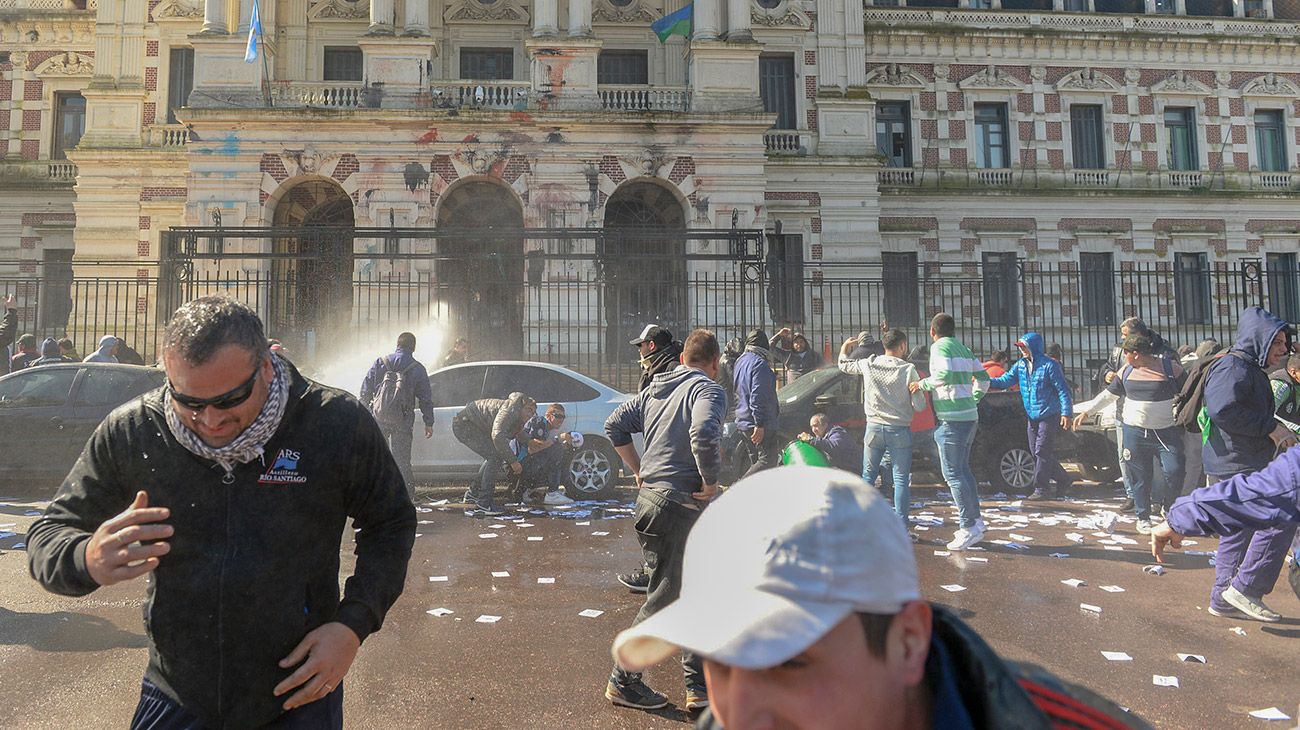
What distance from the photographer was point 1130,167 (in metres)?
27.4

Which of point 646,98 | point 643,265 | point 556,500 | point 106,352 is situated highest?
point 646,98

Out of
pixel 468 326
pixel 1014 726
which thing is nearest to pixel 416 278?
pixel 468 326

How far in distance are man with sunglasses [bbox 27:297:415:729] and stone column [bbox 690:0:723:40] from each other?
65.2ft

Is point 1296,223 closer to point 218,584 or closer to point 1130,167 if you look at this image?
point 1130,167

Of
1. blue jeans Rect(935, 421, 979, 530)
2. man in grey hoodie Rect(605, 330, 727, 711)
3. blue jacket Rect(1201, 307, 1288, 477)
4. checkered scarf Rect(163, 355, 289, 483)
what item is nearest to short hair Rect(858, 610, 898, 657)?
checkered scarf Rect(163, 355, 289, 483)

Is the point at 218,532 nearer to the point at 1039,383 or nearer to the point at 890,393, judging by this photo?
the point at 890,393

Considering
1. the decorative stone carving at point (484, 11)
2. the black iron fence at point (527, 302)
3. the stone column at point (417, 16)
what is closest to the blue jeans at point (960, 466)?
the black iron fence at point (527, 302)

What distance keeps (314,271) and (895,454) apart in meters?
14.6

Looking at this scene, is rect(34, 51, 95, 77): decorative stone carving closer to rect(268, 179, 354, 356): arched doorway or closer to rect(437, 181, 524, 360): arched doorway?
rect(268, 179, 354, 356): arched doorway

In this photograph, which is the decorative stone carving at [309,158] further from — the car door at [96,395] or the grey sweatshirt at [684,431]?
the grey sweatshirt at [684,431]

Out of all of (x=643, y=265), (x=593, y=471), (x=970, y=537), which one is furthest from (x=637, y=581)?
(x=643, y=265)

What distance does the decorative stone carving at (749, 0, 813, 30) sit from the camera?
24.2m

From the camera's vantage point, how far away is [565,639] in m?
5.26

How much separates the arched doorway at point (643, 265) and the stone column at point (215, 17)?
10199 millimetres
